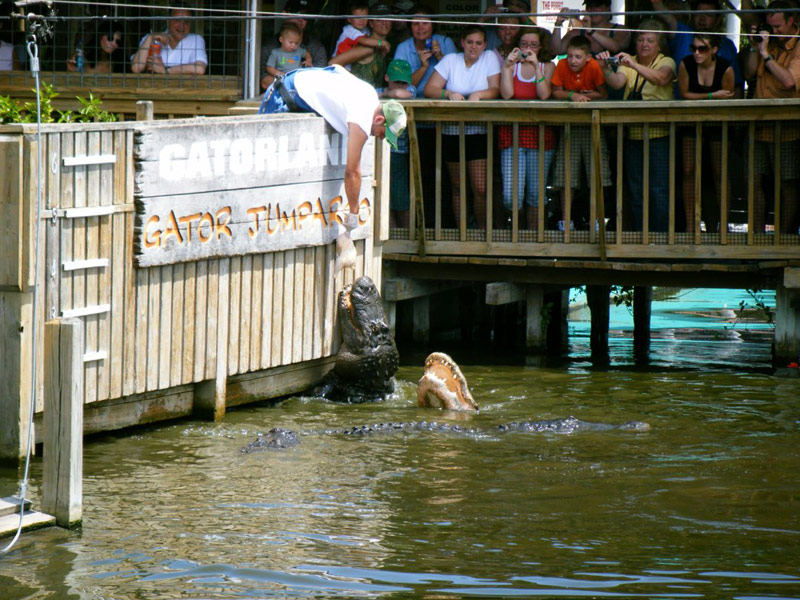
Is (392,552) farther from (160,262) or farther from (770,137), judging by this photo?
(770,137)

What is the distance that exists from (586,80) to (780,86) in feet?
5.39

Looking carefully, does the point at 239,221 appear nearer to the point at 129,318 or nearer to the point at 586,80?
the point at 129,318

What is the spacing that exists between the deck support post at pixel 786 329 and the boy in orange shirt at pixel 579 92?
5.99 feet

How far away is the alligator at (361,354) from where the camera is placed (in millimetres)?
9938

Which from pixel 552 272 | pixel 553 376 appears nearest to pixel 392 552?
pixel 553 376

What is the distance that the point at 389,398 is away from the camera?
1008 centimetres

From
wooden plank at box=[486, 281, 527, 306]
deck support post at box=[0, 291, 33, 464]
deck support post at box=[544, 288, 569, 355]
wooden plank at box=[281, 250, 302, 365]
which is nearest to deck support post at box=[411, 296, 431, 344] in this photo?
wooden plank at box=[486, 281, 527, 306]

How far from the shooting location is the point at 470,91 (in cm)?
1181

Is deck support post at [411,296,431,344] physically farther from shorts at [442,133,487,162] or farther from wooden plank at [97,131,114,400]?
wooden plank at [97,131,114,400]

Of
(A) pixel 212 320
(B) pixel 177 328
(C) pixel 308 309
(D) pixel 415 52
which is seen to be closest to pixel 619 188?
(D) pixel 415 52

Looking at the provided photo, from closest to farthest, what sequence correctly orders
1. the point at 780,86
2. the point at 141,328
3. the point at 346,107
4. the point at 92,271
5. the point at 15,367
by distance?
the point at 15,367, the point at 92,271, the point at 141,328, the point at 346,107, the point at 780,86

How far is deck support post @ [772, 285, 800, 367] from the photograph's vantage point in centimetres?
1122

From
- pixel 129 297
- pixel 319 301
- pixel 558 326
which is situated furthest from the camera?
pixel 558 326

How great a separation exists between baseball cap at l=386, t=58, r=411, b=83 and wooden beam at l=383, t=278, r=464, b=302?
73.0 inches
